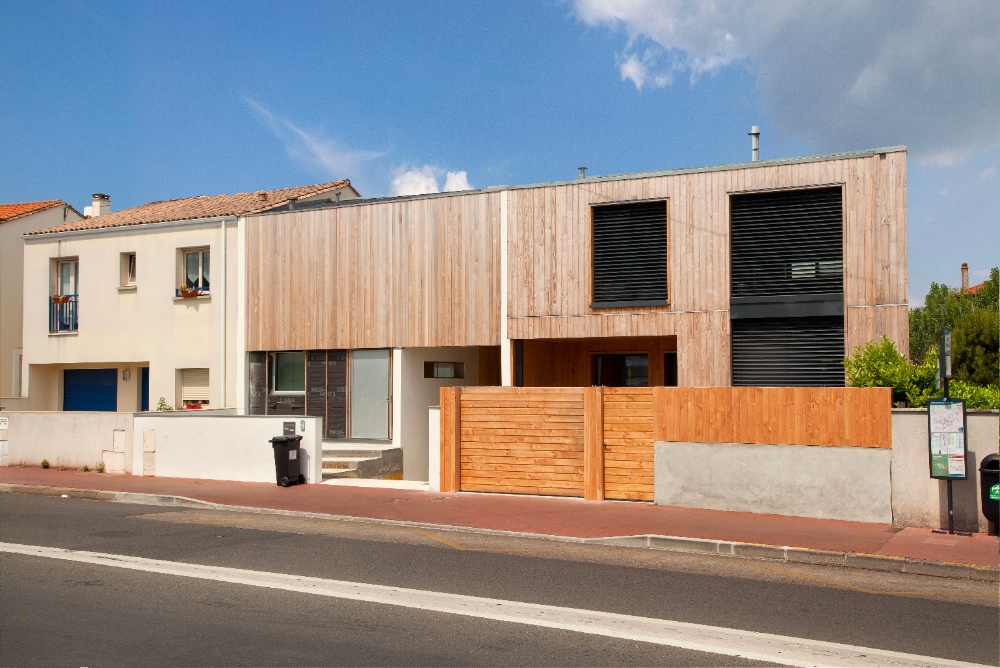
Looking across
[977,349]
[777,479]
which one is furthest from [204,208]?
[977,349]

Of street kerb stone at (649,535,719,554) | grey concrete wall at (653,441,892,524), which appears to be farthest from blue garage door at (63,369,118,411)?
street kerb stone at (649,535,719,554)

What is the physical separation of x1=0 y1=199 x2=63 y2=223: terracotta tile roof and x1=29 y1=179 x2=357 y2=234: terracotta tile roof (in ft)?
15.4

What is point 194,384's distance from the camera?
79.0 feet

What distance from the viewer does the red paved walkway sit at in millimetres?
10961

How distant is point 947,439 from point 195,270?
19001 millimetres

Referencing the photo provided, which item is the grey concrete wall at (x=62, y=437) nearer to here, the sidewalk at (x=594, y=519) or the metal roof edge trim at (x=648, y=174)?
the sidewalk at (x=594, y=519)

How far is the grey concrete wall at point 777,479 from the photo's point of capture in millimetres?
12609

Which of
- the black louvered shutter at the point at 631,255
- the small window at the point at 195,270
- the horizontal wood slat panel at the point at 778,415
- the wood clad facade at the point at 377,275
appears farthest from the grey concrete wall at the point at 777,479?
the small window at the point at 195,270

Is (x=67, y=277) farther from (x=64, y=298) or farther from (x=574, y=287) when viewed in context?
(x=574, y=287)

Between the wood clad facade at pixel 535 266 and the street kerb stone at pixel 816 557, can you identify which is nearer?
the street kerb stone at pixel 816 557

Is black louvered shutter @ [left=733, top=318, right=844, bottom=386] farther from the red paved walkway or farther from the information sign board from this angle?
the information sign board

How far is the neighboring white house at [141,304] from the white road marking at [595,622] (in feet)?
47.1

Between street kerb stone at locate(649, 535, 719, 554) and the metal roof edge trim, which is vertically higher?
the metal roof edge trim

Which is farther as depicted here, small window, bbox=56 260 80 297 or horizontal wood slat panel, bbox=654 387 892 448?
small window, bbox=56 260 80 297
